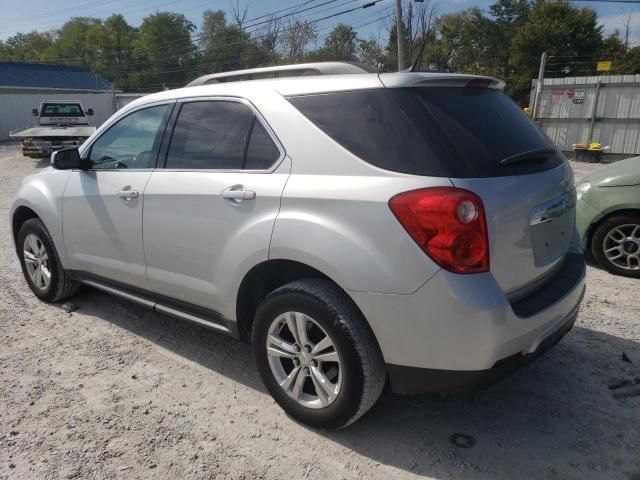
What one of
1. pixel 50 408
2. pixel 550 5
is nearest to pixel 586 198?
pixel 50 408

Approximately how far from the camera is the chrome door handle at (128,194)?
3.30m

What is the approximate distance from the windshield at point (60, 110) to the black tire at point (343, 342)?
18.4m

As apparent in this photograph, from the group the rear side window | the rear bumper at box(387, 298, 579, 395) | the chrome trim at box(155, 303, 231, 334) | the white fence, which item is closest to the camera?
the rear bumper at box(387, 298, 579, 395)

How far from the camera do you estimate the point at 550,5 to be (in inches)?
1586

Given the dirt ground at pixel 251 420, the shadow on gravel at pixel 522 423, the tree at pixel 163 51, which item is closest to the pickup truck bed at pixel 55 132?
the dirt ground at pixel 251 420

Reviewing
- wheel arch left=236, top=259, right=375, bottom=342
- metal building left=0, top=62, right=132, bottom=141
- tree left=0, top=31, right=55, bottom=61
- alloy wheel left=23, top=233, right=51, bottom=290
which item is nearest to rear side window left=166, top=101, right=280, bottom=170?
wheel arch left=236, top=259, right=375, bottom=342

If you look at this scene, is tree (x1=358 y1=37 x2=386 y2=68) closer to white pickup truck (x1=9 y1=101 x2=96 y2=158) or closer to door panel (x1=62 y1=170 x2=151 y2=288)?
white pickup truck (x1=9 y1=101 x2=96 y2=158)

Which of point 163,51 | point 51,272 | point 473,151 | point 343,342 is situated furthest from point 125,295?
point 163,51

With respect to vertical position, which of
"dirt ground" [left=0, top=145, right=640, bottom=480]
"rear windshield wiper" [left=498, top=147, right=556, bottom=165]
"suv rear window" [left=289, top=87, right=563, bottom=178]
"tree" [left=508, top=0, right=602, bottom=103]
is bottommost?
"dirt ground" [left=0, top=145, right=640, bottom=480]

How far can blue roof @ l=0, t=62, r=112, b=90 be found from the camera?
42688 millimetres

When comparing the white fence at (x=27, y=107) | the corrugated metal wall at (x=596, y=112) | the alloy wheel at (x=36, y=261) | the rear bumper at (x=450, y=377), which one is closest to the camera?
the rear bumper at (x=450, y=377)

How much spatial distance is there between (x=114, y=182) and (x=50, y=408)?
1.50 meters

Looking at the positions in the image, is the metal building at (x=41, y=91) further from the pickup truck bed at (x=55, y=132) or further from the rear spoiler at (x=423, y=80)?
the rear spoiler at (x=423, y=80)

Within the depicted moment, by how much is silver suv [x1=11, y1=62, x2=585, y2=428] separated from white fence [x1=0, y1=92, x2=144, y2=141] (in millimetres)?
27797
